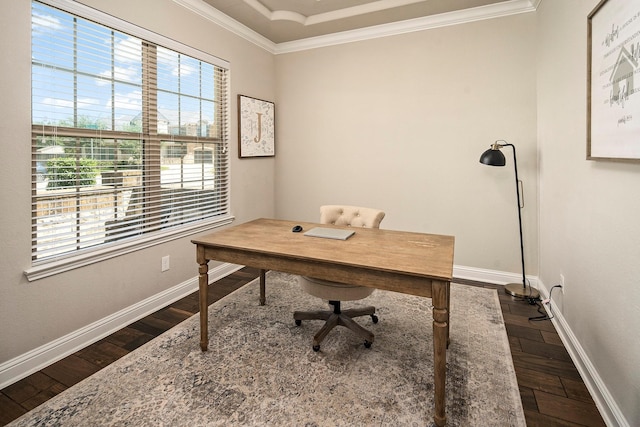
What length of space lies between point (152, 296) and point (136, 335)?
1.42ft

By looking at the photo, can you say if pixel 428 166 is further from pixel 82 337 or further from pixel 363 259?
pixel 82 337

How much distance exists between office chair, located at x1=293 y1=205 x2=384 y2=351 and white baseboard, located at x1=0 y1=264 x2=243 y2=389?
1192mm

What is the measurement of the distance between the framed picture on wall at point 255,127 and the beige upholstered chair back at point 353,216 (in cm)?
153

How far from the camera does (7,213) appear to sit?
1.86 meters

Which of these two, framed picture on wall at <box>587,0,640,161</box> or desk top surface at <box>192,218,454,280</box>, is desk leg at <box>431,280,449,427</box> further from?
framed picture on wall at <box>587,0,640,161</box>

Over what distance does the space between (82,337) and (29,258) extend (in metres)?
0.62

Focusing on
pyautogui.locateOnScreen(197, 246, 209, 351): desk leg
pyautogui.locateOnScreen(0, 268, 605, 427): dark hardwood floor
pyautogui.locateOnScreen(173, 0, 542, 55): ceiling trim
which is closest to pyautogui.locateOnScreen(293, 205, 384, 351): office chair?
pyautogui.locateOnScreen(197, 246, 209, 351): desk leg

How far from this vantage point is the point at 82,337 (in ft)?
7.34

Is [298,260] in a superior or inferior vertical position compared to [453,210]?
inferior

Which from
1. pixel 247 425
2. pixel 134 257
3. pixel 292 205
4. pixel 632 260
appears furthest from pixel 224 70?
pixel 632 260

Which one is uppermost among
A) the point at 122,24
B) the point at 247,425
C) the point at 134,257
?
the point at 122,24

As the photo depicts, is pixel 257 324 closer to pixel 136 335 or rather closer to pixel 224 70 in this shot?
pixel 136 335

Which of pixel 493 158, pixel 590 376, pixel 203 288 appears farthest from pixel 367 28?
pixel 590 376

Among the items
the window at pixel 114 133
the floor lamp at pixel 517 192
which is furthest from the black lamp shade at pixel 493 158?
the window at pixel 114 133
